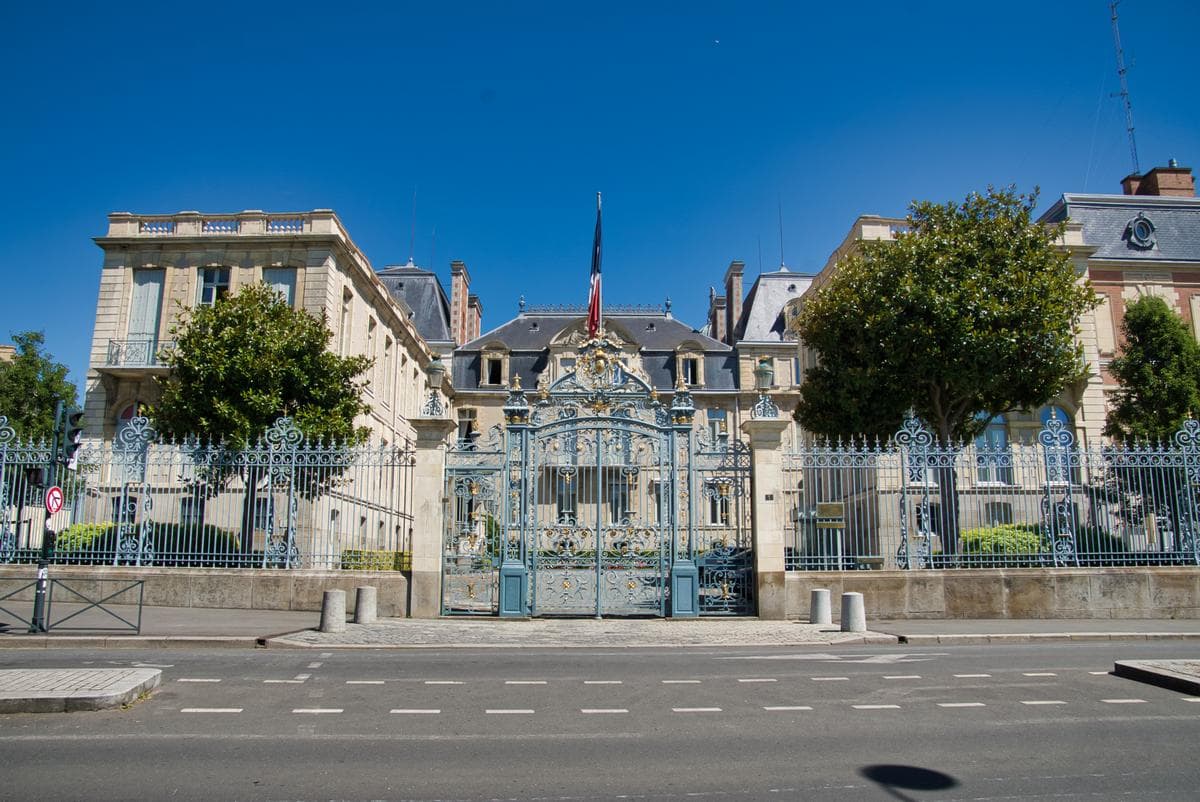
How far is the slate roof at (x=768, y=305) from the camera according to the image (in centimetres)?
5138

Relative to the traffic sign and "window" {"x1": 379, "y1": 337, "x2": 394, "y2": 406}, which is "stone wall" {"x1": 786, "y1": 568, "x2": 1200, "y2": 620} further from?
"window" {"x1": 379, "y1": 337, "x2": 394, "y2": 406}

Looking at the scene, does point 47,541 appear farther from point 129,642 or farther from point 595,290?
point 595,290

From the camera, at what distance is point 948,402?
78.5 feet

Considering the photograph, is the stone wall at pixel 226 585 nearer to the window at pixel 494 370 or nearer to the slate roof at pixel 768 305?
the window at pixel 494 370

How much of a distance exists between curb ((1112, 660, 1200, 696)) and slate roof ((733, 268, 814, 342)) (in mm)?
42002

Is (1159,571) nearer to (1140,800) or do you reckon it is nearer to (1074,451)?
(1074,451)

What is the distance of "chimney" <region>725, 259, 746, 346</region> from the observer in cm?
5341

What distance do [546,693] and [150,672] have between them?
377 centimetres

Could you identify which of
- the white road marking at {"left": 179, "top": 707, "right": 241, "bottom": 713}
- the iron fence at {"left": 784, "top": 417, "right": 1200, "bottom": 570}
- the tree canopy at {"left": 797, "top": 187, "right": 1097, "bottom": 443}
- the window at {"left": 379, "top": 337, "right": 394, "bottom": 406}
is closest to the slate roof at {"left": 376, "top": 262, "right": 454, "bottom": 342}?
the window at {"left": 379, "top": 337, "right": 394, "bottom": 406}

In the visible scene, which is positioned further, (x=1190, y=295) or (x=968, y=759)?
(x=1190, y=295)

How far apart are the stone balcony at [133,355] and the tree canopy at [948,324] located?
21.0 meters

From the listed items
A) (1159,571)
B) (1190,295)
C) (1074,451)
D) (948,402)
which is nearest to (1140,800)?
(1074,451)

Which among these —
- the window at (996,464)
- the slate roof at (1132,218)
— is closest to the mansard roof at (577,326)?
the slate roof at (1132,218)

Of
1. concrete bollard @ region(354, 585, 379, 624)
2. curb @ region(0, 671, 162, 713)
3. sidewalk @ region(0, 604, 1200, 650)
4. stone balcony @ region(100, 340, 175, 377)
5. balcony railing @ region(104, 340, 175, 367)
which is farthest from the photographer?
balcony railing @ region(104, 340, 175, 367)
